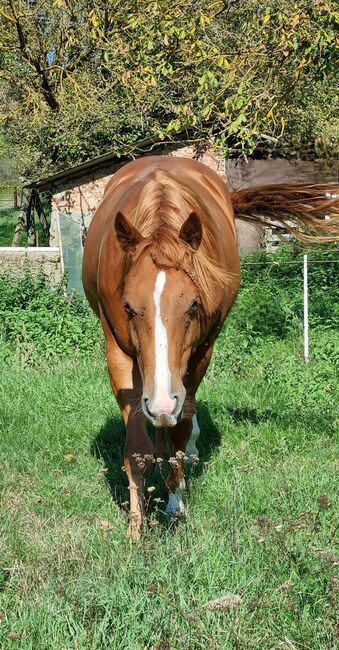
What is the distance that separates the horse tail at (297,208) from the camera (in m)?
6.03

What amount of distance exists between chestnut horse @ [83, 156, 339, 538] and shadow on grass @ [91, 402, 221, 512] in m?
0.18

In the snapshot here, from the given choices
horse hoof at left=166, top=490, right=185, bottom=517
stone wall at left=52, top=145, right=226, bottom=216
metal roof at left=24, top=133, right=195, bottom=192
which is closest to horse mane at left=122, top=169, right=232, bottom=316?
horse hoof at left=166, top=490, right=185, bottom=517

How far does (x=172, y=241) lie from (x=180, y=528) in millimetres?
1427

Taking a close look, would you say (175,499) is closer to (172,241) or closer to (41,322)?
(172,241)

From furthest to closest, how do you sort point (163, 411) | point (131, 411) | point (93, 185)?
point (93, 185) < point (131, 411) < point (163, 411)

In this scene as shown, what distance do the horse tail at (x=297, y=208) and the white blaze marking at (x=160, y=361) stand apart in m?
2.60

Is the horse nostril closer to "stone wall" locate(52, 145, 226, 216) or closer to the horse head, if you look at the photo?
the horse head

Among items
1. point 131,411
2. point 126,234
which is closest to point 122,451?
point 131,411

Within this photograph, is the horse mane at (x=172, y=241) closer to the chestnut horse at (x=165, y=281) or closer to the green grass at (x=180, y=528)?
the chestnut horse at (x=165, y=281)

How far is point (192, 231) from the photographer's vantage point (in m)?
3.81

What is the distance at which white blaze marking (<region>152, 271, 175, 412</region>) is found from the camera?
3.37 metres

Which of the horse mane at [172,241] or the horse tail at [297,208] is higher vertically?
the horse tail at [297,208]

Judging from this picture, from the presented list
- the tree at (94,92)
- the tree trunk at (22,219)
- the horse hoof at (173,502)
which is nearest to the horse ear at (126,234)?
the horse hoof at (173,502)

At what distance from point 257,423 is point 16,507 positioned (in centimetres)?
276
